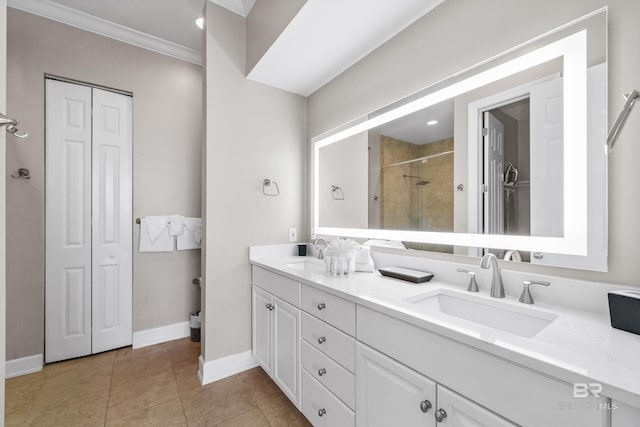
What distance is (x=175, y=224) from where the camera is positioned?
262 cm

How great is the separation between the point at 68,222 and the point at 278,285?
1902mm

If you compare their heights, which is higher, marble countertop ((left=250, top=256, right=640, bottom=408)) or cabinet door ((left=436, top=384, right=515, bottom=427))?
marble countertop ((left=250, top=256, right=640, bottom=408))

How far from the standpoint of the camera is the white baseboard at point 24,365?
1994 millimetres

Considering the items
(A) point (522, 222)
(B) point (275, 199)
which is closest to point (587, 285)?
(A) point (522, 222)

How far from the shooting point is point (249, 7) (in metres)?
2.06

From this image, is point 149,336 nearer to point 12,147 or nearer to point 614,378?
point 12,147

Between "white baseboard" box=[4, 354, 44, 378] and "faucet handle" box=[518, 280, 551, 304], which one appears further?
"white baseboard" box=[4, 354, 44, 378]

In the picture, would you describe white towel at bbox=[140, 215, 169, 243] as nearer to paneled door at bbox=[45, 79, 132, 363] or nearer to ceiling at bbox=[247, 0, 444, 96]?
paneled door at bbox=[45, 79, 132, 363]

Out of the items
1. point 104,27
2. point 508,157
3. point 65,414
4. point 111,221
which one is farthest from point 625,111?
point 104,27

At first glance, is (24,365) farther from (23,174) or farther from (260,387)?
(260,387)

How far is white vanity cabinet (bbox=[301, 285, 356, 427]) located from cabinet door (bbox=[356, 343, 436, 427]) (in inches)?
2.3

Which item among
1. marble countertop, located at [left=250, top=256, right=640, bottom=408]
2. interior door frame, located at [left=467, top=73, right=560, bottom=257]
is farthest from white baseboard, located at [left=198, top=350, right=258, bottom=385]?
interior door frame, located at [left=467, top=73, right=560, bottom=257]

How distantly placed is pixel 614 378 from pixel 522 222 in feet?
2.27

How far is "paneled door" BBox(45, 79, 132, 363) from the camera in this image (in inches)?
86.0
